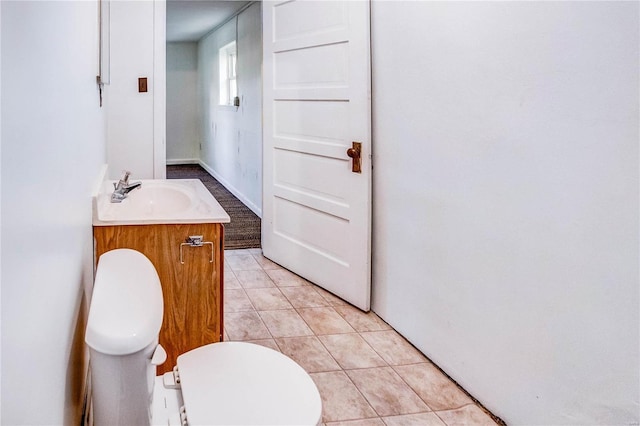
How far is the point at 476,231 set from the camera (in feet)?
7.16

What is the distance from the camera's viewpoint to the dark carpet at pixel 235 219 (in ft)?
16.0

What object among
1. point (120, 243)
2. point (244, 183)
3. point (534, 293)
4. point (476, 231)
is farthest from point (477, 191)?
point (244, 183)

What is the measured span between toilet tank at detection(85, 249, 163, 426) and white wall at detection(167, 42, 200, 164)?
382 inches

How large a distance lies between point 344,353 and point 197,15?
5871mm

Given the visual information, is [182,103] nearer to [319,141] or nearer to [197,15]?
[197,15]

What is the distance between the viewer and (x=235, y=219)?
5.86 m

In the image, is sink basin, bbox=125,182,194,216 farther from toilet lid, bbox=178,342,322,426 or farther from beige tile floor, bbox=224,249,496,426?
toilet lid, bbox=178,342,322,426

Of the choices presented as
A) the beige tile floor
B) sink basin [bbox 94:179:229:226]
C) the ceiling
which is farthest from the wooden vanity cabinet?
the ceiling

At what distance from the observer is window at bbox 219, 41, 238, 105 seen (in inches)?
292

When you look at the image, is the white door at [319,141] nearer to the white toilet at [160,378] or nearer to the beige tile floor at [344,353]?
the beige tile floor at [344,353]

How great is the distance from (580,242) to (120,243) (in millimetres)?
1548

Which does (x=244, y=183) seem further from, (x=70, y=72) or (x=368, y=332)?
(x=70, y=72)

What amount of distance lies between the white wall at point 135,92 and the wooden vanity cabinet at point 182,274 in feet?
6.63

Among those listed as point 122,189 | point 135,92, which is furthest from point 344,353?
point 135,92
